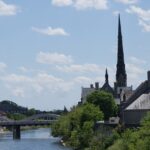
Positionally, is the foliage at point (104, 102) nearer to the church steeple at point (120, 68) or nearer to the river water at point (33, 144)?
the river water at point (33, 144)

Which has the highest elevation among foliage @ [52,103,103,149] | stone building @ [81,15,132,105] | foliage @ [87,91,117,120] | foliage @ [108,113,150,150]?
stone building @ [81,15,132,105]

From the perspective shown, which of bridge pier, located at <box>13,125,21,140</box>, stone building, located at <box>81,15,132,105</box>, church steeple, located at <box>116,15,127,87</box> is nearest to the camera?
bridge pier, located at <box>13,125,21,140</box>

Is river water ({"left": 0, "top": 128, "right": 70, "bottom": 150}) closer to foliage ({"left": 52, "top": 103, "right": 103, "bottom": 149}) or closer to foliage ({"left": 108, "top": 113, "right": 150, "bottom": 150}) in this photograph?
foliage ({"left": 52, "top": 103, "right": 103, "bottom": 149})

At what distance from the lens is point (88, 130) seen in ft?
265

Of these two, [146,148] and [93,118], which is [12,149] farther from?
[146,148]

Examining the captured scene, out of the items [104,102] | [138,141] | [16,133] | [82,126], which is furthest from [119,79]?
[138,141]

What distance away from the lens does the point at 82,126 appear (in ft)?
290

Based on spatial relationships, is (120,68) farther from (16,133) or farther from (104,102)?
(104,102)

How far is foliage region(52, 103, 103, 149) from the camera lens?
7931cm

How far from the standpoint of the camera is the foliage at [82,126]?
7931cm

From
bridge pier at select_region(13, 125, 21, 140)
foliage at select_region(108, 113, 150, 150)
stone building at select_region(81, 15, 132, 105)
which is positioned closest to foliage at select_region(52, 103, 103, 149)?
foliage at select_region(108, 113, 150, 150)

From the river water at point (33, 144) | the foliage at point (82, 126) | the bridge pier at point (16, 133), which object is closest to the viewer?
the foliage at point (82, 126)

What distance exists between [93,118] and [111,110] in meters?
13.4

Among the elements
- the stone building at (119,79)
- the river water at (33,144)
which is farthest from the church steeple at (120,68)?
the river water at (33,144)
